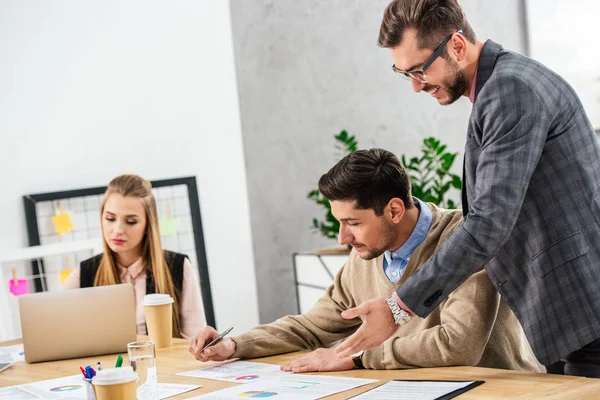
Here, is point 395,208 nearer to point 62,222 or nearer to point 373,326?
point 373,326

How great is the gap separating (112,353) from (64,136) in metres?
1.60

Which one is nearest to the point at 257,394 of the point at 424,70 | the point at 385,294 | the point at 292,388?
the point at 292,388

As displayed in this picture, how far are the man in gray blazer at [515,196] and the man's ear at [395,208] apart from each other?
0.31m

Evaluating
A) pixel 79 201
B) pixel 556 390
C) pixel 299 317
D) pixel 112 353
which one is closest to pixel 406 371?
pixel 556 390

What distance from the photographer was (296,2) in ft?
14.6

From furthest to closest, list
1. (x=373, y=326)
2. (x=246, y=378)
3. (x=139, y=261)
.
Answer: (x=139, y=261) < (x=246, y=378) < (x=373, y=326)

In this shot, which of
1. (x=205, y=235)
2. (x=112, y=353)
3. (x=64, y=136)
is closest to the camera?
(x=112, y=353)

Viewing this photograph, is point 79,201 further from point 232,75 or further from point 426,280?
point 426,280

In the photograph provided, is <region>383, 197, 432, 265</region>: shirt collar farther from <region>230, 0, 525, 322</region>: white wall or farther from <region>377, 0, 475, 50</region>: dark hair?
<region>230, 0, 525, 322</region>: white wall

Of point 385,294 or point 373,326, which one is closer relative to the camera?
point 373,326

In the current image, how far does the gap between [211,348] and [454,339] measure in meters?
0.62

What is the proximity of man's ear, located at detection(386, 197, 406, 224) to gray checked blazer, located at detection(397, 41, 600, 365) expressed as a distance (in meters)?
0.34

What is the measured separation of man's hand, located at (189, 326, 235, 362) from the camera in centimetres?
202

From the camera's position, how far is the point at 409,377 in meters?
1.64
